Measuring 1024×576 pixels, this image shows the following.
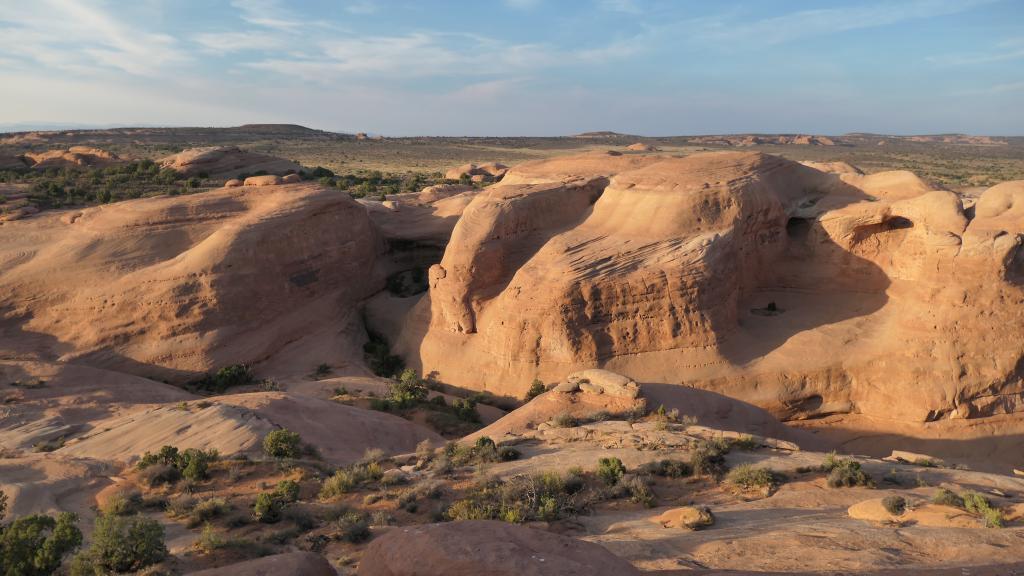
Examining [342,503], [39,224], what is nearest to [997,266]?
[342,503]

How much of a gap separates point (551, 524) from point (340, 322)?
16495 mm

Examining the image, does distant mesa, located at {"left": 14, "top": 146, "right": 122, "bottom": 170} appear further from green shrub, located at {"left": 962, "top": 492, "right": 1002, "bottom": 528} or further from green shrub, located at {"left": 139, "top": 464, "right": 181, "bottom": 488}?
green shrub, located at {"left": 962, "top": 492, "right": 1002, "bottom": 528}

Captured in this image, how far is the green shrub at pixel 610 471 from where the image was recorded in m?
11.0

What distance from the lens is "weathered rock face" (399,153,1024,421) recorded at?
711 inches

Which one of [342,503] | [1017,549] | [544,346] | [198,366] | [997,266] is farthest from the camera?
[198,366]

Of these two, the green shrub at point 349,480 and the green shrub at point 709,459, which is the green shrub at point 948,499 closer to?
the green shrub at point 709,459

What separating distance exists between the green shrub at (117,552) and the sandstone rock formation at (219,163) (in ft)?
110

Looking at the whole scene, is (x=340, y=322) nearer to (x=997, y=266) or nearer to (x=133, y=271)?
(x=133, y=271)

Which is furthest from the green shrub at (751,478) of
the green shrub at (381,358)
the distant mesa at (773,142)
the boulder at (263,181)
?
the distant mesa at (773,142)

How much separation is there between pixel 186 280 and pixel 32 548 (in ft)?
50.6

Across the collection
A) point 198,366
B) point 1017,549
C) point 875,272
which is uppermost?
point 875,272

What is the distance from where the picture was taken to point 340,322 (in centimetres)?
2434

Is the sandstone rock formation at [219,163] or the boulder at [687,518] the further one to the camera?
A: the sandstone rock formation at [219,163]

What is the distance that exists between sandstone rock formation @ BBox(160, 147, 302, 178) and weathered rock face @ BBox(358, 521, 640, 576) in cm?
3621
